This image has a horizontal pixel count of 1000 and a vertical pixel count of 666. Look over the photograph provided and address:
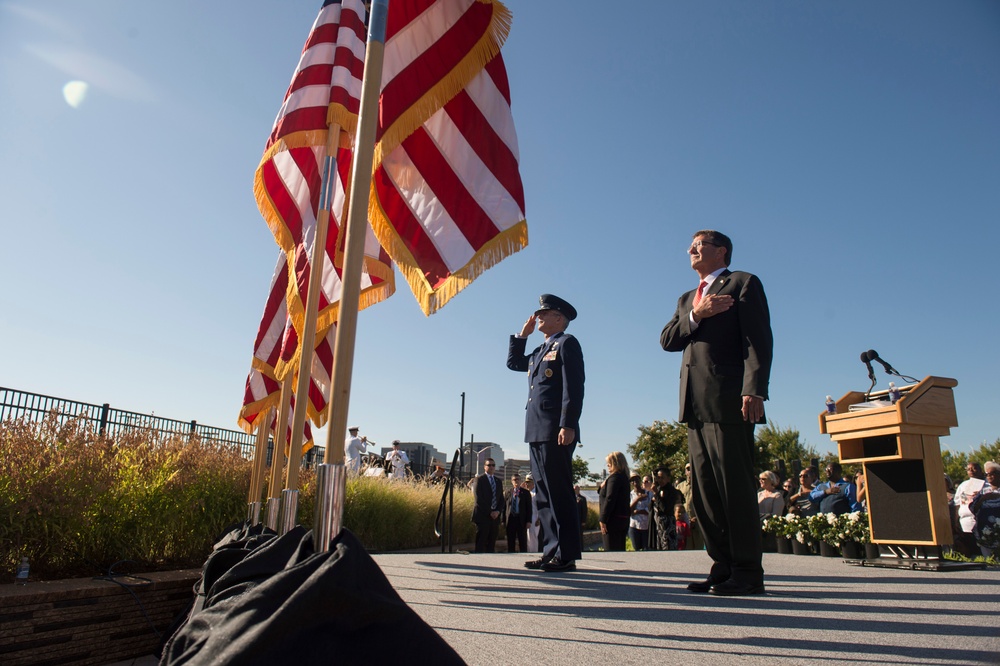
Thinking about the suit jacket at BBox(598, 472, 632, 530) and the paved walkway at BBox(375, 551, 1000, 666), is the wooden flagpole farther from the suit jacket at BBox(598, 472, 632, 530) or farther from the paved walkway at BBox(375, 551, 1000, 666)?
the suit jacket at BBox(598, 472, 632, 530)

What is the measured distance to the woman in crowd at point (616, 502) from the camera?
8.78 metres

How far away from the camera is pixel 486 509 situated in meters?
10.6

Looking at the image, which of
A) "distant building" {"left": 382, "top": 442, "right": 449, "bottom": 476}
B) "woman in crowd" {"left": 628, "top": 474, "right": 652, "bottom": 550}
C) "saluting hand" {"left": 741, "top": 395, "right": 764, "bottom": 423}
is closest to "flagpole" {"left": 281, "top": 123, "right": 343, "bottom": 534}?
"saluting hand" {"left": 741, "top": 395, "right": 764, "bottom": 423}

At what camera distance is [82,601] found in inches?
87.7

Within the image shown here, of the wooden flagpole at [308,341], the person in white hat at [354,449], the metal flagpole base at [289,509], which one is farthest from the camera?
the person in white hat at [354,449]

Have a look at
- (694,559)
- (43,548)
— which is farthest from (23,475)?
(694,559)

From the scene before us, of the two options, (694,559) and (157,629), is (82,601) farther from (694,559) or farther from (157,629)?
(694,559)

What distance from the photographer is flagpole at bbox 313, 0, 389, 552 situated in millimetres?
1427

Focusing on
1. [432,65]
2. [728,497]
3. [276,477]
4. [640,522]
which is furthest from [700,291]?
[640,522]

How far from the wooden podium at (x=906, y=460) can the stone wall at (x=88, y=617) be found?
472 centimetres

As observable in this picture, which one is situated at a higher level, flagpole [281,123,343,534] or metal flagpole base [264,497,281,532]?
flagpole [281,123,343,534]

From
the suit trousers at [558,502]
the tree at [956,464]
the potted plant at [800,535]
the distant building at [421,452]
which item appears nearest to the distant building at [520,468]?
the suit trousers at [558,502]

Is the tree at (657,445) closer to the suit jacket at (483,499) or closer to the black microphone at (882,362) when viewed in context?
the suit jacket at (483,499)

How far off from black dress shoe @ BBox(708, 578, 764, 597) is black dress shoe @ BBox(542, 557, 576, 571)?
1460mm
